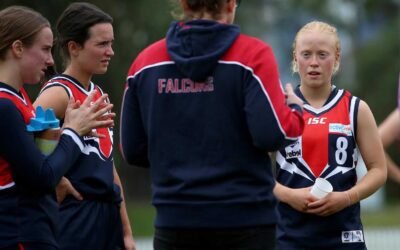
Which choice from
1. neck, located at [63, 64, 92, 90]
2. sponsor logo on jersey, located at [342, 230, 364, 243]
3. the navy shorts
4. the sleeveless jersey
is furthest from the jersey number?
the sleeveless jersey

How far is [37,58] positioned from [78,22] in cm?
84

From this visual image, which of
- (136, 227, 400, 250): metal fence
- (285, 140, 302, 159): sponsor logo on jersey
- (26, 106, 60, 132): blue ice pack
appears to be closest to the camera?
(26, 106, 60, 132): blue ice pack

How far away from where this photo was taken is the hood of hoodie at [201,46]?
170 inches

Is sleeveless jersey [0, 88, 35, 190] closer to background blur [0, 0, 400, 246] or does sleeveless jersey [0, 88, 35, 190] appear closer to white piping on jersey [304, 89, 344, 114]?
white piping on jersey [304, 89, 344, 114]

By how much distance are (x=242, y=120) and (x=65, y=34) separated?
1.70 metres

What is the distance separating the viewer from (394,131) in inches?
263

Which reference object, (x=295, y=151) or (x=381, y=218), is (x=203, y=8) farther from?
(x=381, y=218)

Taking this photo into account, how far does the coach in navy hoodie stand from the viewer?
14.0 ft

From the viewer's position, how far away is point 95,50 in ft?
18.3

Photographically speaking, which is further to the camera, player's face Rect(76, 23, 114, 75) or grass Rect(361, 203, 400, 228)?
grass Rect(361, 203, 400, 228)

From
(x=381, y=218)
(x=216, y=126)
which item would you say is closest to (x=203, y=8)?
(x=216, y=126)

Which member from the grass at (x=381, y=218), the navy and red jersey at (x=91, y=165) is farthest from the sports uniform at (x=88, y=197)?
the grass at (x=381, y=218)

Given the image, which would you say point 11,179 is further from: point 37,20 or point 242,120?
point 242,120

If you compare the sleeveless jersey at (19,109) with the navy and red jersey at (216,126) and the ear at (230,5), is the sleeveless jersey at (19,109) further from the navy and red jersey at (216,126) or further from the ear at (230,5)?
the ear at (230,5)
